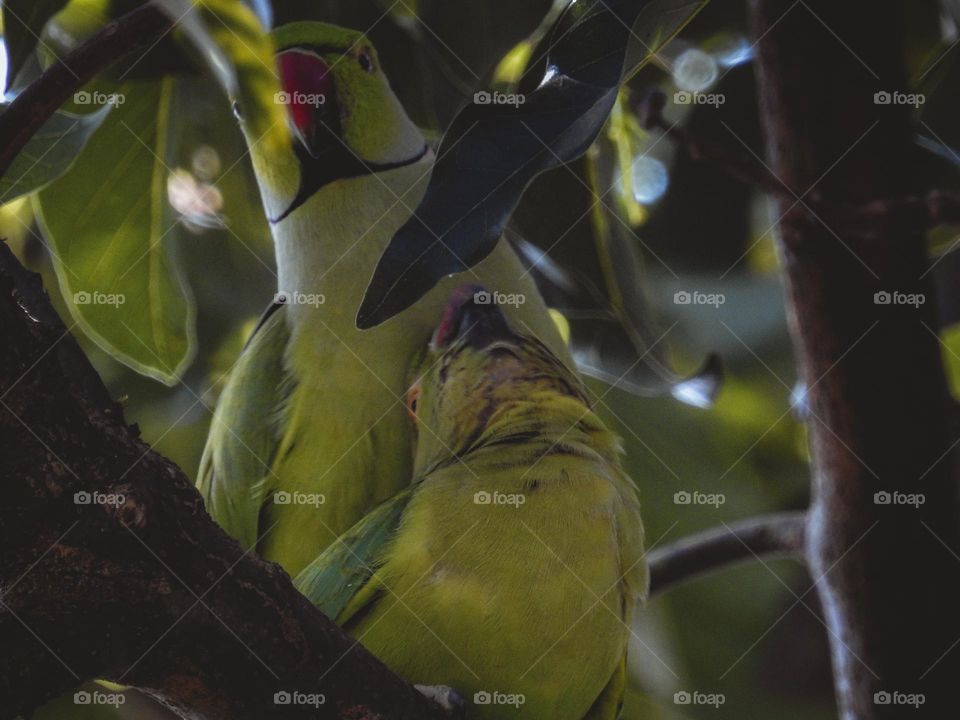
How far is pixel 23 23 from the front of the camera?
44.3 inches

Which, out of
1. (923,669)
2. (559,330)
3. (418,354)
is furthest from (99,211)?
(923,669)

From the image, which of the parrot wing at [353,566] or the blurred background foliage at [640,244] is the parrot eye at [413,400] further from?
the blurred background foliage at [640,244]

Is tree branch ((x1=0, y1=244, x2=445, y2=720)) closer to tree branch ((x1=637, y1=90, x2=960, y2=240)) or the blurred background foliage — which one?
the blurred background foliage

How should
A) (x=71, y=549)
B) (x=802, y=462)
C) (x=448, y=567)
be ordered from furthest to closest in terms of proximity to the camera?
(x=802, y=462), (x=448, y=567), (x=71, y=549)

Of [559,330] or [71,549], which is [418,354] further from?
[71,549]

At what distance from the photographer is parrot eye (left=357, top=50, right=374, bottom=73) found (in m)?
1.25

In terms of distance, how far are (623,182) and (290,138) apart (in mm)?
419

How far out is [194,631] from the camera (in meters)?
0.70

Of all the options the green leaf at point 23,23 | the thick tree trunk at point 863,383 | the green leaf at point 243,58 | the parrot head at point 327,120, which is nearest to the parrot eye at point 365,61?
the parrot head at point 327,120

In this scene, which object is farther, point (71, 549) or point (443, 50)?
point (443, 50)

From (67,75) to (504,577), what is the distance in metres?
0.60

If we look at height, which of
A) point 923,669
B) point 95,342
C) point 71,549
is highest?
point 71,549

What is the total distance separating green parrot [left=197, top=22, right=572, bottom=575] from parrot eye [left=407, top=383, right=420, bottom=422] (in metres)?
0.01

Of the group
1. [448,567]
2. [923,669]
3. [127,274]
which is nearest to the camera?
[448,567]
